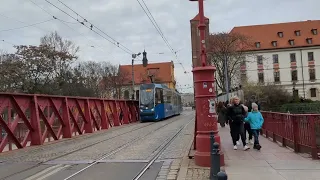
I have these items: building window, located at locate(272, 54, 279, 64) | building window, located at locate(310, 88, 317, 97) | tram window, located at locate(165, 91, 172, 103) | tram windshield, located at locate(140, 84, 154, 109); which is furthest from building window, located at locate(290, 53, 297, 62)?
tram windshield, located at locate(140, 84, 154, 109)

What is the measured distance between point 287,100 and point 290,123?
48393mm

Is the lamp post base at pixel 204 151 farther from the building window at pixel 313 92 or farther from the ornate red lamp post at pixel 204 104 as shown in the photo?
the building window at pixel 313 92

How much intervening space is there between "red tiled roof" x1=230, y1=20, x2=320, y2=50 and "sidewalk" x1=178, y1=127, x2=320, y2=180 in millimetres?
82577

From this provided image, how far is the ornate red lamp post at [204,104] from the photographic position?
929 cm

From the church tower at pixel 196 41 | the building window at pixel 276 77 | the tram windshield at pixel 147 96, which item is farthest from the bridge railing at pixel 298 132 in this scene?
the building window at pixel 276 77

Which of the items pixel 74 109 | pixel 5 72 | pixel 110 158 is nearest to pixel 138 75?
pixel 5 72

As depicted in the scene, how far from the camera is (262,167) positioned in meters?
8.80

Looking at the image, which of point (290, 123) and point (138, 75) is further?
point (138, 75)

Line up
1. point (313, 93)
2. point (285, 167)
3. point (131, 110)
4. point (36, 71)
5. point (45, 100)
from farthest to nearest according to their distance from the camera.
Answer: point (313, 93) < point (36, 71) < point (131, 110) < point (45, 100) < point (285, 167)

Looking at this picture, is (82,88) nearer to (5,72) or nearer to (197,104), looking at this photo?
(5,72)

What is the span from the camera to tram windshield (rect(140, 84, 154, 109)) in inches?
1441

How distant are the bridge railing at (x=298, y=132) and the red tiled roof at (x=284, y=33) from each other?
79189 mm

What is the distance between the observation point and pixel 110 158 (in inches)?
453

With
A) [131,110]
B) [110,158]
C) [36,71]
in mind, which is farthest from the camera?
[36,71]
